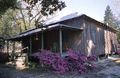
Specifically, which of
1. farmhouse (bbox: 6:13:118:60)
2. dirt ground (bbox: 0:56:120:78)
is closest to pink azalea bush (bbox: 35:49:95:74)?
dirt ground (bbox: 0:56:120:78)

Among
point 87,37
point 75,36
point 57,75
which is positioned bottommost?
point 57,75

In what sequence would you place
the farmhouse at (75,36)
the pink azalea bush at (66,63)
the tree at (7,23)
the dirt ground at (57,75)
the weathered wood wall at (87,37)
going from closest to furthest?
1. the dirt ground at (57,75)
2. the pink azalea bush at (66,63)
3. the farmhouse at (75,36)
4. the weathered wood wall at (87,37)
5. the tree at (7,23)

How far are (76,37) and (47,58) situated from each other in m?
3.49

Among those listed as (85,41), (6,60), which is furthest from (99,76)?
(6,60)

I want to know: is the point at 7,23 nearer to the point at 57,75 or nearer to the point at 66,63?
the point at 66,63

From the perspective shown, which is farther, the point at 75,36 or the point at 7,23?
the point at 7,23

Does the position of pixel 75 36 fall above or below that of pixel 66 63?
above

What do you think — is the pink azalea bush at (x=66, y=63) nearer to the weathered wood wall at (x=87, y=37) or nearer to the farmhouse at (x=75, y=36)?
the farmhouse at (x=75, y=36)

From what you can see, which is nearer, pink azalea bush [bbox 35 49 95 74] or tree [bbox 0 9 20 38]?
pink azalea bush [bbox 35 49 95 74]

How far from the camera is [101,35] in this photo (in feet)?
39.0

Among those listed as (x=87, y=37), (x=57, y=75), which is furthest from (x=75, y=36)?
(x=57, y=75)

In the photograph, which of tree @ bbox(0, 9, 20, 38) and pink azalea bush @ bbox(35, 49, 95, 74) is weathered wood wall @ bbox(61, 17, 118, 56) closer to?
pink azalea bush @ bbox(35, 49, 95, 74)

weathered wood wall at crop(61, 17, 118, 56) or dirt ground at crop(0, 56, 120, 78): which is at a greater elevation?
weathered wood wall at crop(61, 17, 118, 56)

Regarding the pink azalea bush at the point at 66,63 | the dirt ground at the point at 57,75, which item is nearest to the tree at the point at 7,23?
the dirt ground at the point at 57,75
